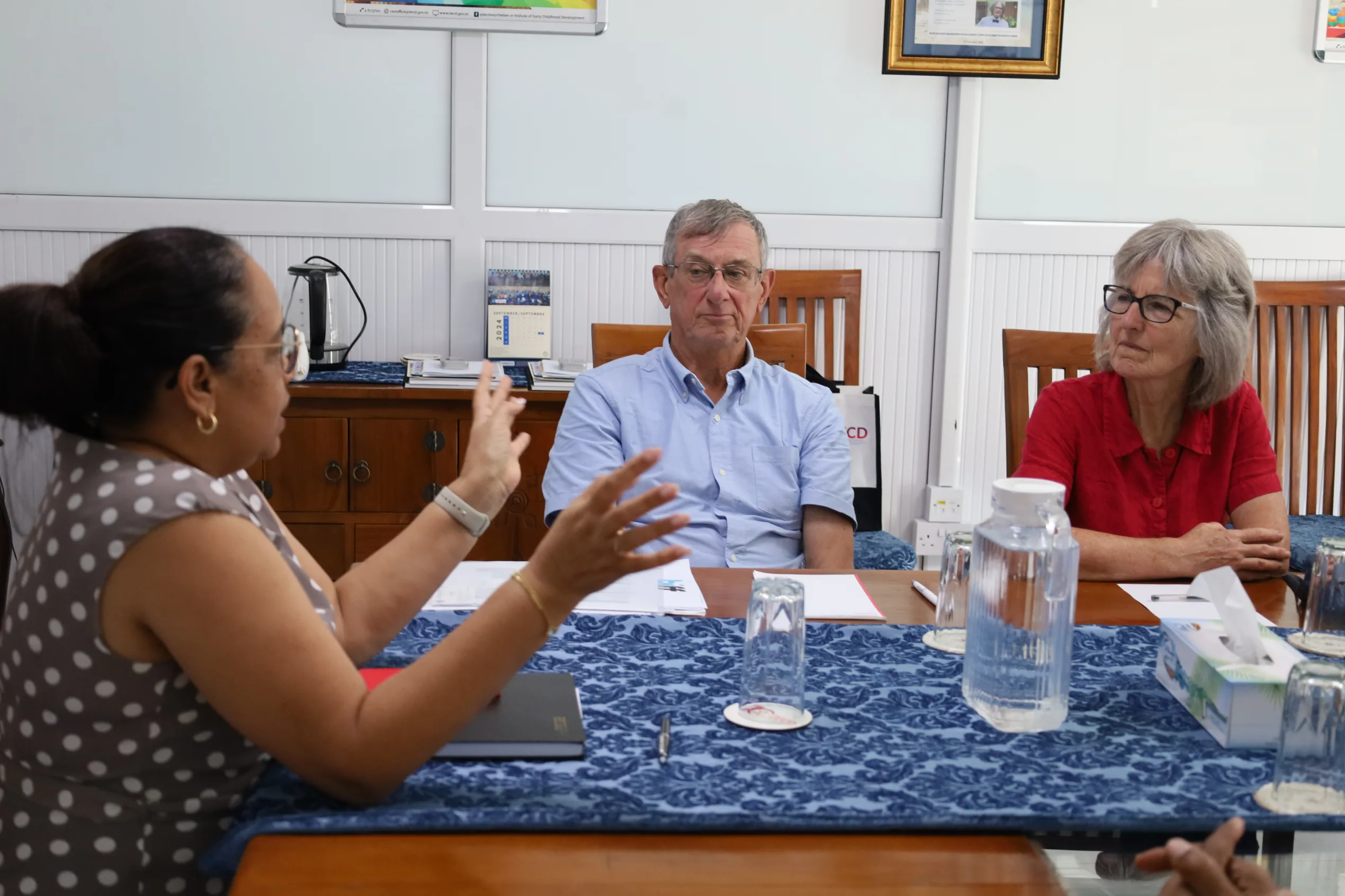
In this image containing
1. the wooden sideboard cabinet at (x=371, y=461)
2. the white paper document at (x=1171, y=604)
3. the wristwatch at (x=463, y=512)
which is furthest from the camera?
the wooden sideboard cabinet at (x=371, y=461)

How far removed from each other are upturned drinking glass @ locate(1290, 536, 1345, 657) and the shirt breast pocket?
964mm

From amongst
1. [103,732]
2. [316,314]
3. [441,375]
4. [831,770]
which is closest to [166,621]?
[103,732]

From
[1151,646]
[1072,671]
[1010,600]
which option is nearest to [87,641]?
[1010,600]

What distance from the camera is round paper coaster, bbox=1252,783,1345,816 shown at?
102 centimetres

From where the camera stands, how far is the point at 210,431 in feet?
3.50

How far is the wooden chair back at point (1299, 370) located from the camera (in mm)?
3279

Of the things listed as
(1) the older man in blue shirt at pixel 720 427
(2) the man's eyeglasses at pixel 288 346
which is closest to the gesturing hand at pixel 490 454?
(2) the man's eyeglasses at pixel 288 346

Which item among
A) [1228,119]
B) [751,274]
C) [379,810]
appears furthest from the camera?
[1228,119]

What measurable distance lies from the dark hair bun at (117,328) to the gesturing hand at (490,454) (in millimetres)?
372

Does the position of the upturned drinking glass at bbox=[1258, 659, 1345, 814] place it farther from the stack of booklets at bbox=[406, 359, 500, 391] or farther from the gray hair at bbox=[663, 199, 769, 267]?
the stack of booklets at bbox=[406, 359, 500, 391]

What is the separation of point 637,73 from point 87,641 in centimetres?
268

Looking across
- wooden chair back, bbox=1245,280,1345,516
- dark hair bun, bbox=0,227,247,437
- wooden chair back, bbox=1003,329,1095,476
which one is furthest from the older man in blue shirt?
wooden chair back, bbox=1245,280,1345,516

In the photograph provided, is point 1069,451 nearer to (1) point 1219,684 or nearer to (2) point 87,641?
(1) point 1219,684

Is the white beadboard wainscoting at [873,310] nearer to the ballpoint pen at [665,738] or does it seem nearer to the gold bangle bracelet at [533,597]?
the ballpoint pen at [665,738]
